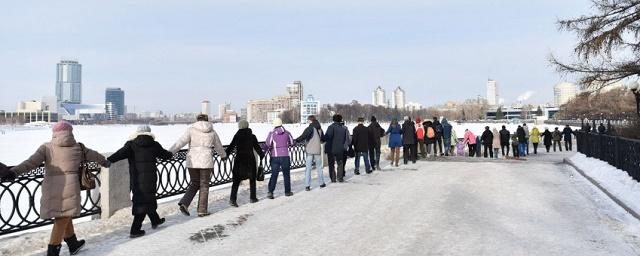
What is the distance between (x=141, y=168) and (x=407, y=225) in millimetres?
4007

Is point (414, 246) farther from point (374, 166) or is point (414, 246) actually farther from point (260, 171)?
point (374, 166)

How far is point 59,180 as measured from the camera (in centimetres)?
564

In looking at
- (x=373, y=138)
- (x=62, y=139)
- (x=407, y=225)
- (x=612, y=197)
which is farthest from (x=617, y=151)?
(x=62, y=139)

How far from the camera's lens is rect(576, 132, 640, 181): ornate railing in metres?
10.3

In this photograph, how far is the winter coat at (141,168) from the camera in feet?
22.1

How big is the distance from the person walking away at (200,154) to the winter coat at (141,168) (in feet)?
3.18

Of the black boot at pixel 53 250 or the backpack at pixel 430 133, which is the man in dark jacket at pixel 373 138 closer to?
the backpack at pixel 430 133

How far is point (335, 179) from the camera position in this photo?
12.4 metres

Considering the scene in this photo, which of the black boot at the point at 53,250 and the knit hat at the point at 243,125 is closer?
the black boot at the point at 53,250

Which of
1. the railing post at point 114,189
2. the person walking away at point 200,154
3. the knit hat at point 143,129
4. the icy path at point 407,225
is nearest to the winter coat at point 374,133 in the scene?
the icy path at point 407,225

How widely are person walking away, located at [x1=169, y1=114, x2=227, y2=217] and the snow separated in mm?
7081

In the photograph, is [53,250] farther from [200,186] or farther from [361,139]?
[361,139]

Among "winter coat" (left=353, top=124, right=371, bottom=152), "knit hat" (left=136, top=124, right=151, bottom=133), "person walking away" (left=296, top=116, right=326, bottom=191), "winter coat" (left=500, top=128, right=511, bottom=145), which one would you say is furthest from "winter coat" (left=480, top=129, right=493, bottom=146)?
"knit hat" (left=136, top=124, right=151, bottom=133)

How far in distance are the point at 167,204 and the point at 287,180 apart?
97.4 inches
